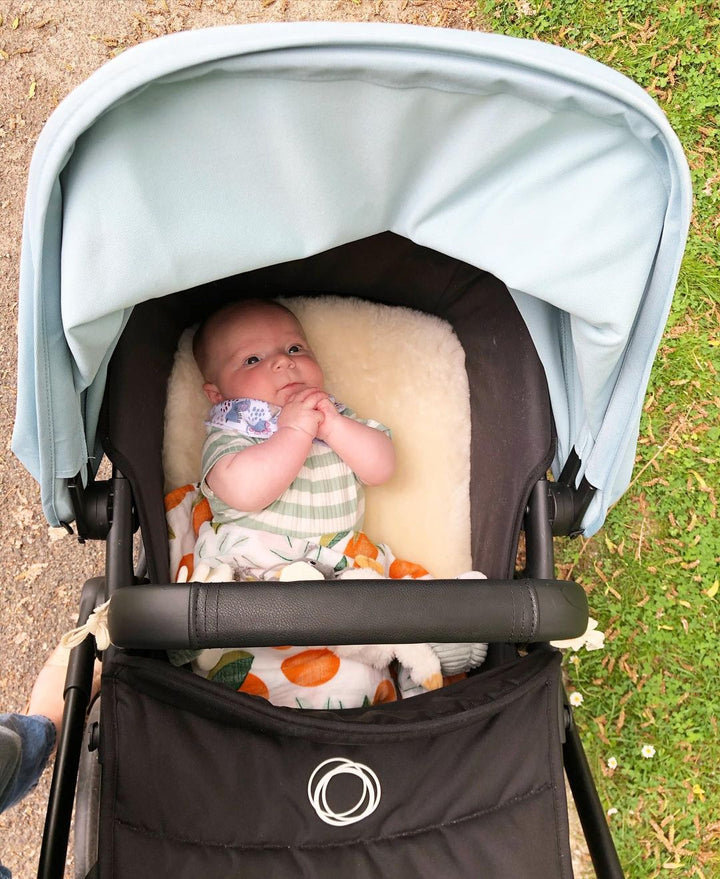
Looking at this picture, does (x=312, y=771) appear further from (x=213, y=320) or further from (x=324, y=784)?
(x=213, y=320)

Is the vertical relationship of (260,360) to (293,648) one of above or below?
above

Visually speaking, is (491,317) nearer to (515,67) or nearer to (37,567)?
(515,67)

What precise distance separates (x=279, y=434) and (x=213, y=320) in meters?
0.26

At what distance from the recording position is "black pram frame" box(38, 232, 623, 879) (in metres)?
0.85

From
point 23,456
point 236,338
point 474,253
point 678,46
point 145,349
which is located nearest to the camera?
point 474,253

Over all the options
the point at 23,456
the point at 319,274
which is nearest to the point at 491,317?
the point at 319,274

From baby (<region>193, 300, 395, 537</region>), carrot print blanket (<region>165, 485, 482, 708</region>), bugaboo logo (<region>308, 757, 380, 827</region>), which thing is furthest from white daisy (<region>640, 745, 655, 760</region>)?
bugaboo logo (<region>308, 757, 380, 827</region>)

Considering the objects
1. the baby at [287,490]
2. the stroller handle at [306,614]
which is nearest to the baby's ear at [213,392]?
the baby at [287,490]

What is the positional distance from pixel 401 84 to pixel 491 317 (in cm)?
59

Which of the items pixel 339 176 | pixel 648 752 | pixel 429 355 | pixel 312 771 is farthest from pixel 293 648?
pixel 648 752

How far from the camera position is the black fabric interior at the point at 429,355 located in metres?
1.14

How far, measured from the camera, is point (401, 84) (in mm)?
758

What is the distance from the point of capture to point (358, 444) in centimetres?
134

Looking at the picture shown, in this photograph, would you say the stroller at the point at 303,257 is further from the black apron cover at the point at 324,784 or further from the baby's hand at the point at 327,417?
the baby's hand at the point at 327,417
